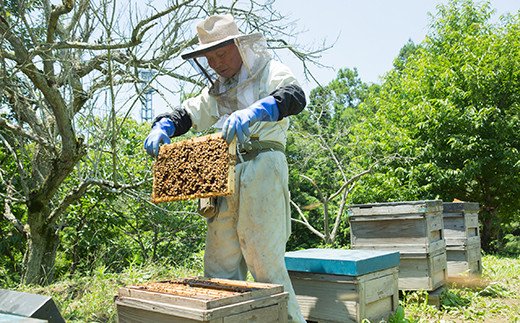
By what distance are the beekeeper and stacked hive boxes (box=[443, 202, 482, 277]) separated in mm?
3524

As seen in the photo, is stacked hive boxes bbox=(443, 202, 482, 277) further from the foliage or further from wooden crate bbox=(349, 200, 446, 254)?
the foliage

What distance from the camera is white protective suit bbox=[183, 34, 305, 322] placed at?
7.64 feet

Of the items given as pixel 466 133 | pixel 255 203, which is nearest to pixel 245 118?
pixel 255 203

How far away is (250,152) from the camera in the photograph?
2.43 meters

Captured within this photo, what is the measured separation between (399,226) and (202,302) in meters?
3.06

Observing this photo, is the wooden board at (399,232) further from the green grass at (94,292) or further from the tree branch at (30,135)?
the tree branch at (30,135)

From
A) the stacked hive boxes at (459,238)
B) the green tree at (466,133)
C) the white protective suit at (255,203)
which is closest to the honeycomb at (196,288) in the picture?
the white protective suit at (255,203)

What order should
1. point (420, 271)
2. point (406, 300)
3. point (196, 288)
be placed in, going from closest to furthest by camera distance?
point (196, 288), point (420, 271), point (406, 300)

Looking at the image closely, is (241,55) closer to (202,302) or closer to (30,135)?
(202,302)

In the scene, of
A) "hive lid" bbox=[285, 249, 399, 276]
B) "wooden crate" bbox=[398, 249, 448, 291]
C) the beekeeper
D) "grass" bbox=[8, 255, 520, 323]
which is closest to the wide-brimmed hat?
the beekeeper

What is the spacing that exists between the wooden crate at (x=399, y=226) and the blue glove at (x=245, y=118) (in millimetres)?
2490

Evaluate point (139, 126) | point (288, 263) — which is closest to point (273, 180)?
point (288, 263)

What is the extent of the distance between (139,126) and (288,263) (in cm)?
587

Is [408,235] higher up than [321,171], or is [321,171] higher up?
[321,171]
